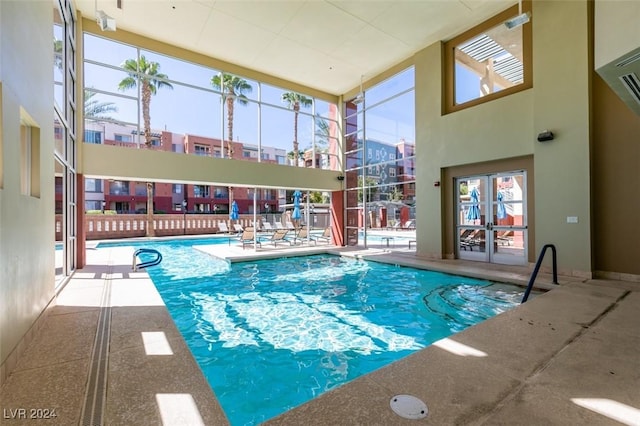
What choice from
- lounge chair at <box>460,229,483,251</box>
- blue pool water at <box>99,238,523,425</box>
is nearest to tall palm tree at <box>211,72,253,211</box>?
blue pool water at <box>99,238,523,425</box>

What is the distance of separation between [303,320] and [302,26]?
7.38 metres

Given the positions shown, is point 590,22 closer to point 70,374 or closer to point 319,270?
point 319,270

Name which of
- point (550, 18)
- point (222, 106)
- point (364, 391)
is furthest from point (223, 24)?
point (364, 391)

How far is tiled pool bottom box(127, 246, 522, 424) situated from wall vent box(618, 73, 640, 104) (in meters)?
3.37

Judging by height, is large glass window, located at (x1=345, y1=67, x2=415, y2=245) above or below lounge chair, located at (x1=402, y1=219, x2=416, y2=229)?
above

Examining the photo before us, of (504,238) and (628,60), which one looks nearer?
(628,60)

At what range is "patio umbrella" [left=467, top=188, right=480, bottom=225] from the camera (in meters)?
8.40

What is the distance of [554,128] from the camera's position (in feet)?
21.5

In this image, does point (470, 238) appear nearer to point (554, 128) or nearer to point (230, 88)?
point (554, 128)

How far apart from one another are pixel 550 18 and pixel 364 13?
4.05 meters

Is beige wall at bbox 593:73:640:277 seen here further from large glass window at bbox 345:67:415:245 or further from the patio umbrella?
large glass window at bbox 345:67:415:245

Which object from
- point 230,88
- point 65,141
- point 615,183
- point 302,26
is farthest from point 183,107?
point 615,183

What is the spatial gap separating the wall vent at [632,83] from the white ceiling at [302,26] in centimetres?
468

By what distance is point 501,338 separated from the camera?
2.99 meters
